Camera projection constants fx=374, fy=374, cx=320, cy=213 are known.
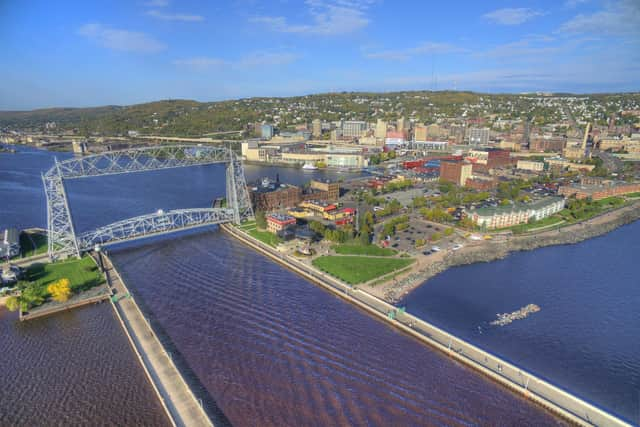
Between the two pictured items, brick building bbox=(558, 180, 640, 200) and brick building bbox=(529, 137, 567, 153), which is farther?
brick building bbox=(529, 137, 567, 153)

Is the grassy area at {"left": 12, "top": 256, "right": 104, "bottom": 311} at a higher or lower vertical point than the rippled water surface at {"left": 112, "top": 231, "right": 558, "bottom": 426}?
higher

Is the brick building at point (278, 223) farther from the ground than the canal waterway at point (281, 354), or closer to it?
farther from the ground

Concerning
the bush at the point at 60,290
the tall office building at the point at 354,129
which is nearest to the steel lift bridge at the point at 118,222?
the bush at the point at 60,290

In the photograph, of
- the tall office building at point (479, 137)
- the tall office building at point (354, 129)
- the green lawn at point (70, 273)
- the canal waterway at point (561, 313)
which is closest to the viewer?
the canal waterway at point (561, 313)

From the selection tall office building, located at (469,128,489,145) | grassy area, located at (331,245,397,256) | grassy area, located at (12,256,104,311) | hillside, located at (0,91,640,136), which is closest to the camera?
grassy area, located at (12,256,104,311)

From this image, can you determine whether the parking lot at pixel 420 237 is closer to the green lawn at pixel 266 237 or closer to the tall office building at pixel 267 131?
the green lawn at pixel 266 237

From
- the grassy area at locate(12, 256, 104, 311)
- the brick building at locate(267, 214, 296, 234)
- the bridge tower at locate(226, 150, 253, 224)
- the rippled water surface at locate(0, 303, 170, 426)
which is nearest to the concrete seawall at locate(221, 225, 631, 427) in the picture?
the brick building at locate(267, 214, 296, 234)

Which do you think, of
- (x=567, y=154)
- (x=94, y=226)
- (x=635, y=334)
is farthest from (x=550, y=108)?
(x=94, y=226)

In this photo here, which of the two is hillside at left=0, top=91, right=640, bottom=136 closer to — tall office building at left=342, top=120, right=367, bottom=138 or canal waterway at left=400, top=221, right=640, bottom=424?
tall office building at left=342, top=120, right=367, bottom=138
